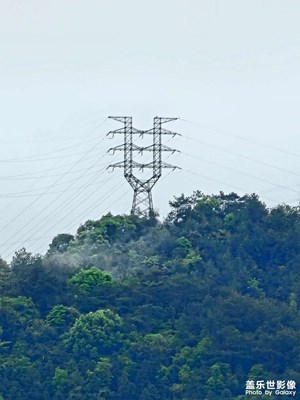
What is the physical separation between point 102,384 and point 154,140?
44.8ft

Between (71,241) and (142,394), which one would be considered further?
(71,241)

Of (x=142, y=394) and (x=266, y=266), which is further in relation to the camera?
(x=266, y=266)

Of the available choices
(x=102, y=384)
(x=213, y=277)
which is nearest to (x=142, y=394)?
(x=102, y=384)

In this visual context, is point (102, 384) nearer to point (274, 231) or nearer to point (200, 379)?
point (200, 379)

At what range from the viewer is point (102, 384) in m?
110

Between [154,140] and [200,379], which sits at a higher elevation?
[154,140]

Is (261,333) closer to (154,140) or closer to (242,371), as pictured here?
(242,371)

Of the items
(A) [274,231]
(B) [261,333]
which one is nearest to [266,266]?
(A) [274,231]

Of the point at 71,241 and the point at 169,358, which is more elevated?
the point at 71,241

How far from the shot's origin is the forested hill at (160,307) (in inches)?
4341

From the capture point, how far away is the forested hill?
110250mm

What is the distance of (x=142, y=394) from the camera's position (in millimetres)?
109375

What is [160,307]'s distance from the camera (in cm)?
11688

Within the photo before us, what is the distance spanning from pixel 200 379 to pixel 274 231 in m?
17.7
